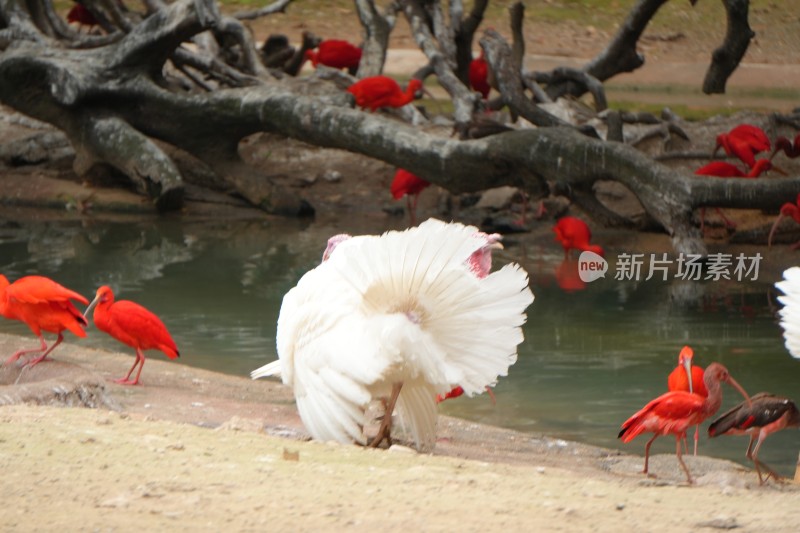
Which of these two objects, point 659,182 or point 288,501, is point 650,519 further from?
point 659,182

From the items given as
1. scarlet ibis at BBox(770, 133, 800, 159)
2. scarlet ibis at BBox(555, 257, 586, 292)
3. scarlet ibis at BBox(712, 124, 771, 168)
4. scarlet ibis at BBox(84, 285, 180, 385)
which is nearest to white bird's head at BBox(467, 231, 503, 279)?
scarlet ibis at BBox(84, 285, 180, 385)

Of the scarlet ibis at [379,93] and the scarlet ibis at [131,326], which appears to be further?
the scarlet ibis at [379,93]

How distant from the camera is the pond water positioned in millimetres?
6090

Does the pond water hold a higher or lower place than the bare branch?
lower

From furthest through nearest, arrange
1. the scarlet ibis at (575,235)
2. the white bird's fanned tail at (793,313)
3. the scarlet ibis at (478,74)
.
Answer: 1. the scarlet ibis at (478,74)
2. the scarlet ibis at (575,235)
3. the white bird's fanned tail at (793,313)

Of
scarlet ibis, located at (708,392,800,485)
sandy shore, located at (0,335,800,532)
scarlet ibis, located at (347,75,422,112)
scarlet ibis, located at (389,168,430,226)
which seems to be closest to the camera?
sandy shore, located at (0,335,800,532)

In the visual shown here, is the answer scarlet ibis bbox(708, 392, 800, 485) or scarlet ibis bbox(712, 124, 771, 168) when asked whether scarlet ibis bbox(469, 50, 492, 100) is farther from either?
scarlet ibis bbox(708, 392, 800, 485)

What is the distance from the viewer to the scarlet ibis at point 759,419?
481 cm

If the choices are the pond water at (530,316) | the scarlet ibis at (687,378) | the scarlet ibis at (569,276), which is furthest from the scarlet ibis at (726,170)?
the scarlet ibis at (687,378)

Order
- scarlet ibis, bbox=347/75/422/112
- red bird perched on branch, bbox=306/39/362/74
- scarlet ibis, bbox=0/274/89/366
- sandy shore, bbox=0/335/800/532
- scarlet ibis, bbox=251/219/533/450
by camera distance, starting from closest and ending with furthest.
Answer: sandy shore, bbox=0/335/800/532 → scarlet ibis, bbox=251/219/533/450 → scarlet ibis, bbox=0/274/89/366 → scarlet ibis, bbox=347/75/422/112 → red bird perched on branch, bbox=306/39/362/74

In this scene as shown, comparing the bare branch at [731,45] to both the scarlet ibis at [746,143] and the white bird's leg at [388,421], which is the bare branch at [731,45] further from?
the white bird's leg at [388,421]

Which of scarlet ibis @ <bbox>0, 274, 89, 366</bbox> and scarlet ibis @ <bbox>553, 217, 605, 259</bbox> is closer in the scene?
scarlet ibis @ <bbox>0, 274, 89, 366</bbox>

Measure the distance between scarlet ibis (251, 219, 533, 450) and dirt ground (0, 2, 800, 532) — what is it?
8.5 inches

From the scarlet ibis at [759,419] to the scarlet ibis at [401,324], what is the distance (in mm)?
1199
